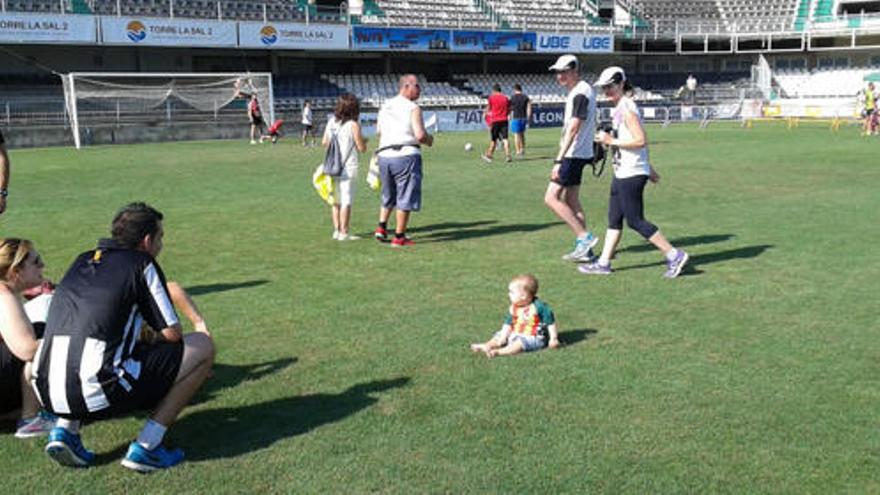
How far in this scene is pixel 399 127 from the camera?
9.19 meters

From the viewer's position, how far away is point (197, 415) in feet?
14.8

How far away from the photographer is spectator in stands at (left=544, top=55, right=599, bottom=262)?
8133 millimetres

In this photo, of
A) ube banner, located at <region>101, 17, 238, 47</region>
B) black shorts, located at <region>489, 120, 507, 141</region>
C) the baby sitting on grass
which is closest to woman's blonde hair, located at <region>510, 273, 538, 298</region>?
the baby sitting on grass

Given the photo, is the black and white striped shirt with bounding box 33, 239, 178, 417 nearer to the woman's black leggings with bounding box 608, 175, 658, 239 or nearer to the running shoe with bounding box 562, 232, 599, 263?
the woman's black leggings with bounding box 608, 175, 658, 239

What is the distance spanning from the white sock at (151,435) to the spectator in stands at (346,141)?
19.2ft

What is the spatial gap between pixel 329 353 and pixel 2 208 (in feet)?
10.1

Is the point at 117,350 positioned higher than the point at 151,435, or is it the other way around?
the point at 117,350

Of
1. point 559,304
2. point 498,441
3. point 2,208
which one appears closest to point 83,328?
point 498,441

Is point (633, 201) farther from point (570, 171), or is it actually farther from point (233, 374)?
point (233, 374)

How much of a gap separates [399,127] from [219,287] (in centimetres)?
285

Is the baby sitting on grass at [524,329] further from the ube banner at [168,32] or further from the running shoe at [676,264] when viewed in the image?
the ube banner at [168,32]

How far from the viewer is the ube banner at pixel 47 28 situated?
1177 inches

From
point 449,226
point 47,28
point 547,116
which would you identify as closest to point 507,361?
point 449,226

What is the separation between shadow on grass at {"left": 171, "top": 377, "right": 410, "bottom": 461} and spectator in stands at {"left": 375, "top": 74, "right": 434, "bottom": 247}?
4664 millimetres
